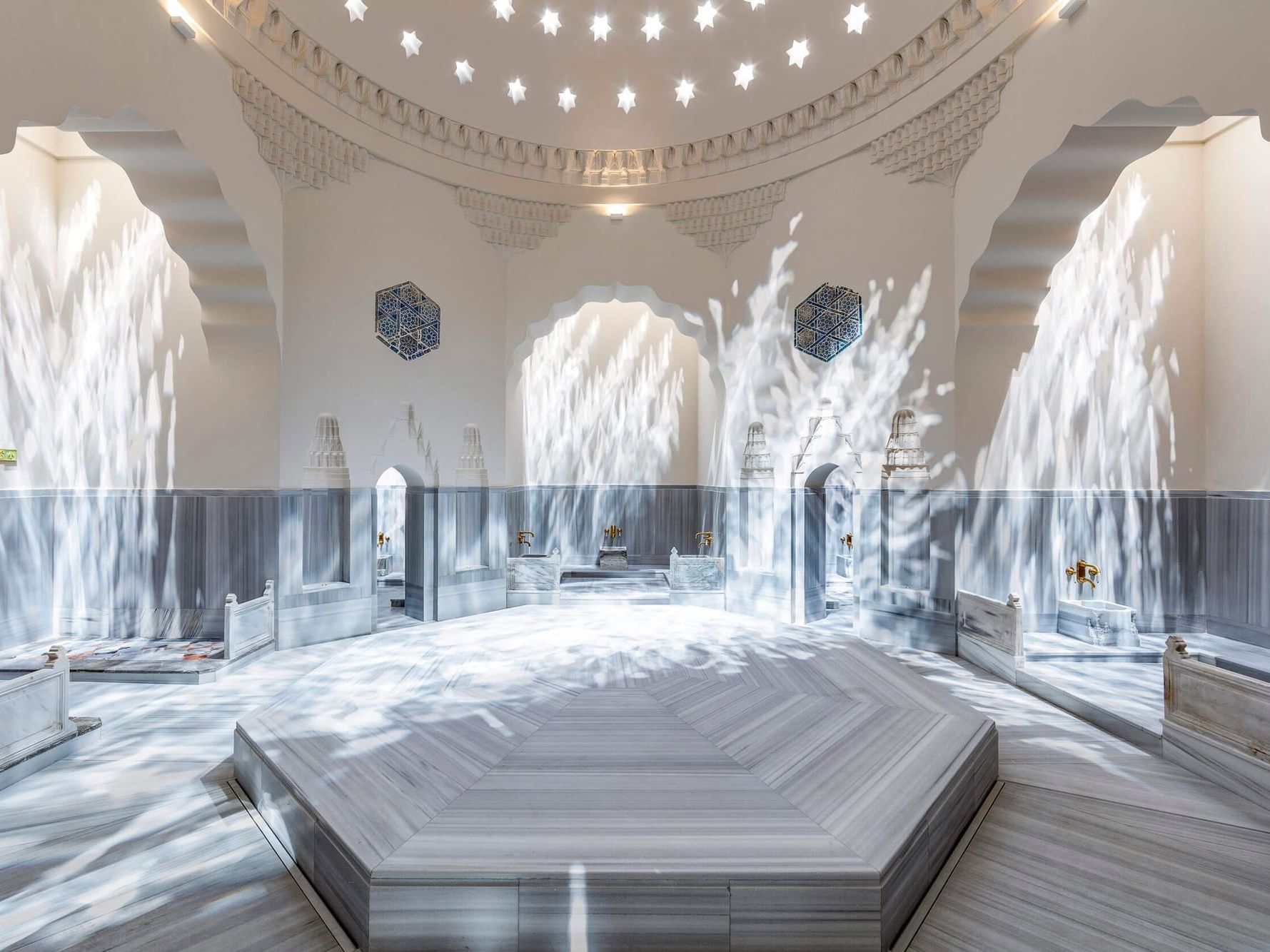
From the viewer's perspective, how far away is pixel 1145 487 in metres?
6.59

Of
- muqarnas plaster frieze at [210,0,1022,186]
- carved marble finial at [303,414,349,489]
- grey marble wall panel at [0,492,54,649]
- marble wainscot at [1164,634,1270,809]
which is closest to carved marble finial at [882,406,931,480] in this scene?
marble wainscot at [1164,634,1270,809]

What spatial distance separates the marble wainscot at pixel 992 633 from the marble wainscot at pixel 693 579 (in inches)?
117

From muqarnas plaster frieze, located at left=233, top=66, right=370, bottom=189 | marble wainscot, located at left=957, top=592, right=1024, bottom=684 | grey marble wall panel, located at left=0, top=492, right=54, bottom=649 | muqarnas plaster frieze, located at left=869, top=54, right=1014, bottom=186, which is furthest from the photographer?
grey marble wall panel, located at left=0, top=492, right=54, bottom=649

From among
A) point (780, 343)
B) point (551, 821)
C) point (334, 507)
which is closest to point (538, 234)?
point (780, 343)

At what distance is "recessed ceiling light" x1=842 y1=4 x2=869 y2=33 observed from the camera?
6664 millimetres

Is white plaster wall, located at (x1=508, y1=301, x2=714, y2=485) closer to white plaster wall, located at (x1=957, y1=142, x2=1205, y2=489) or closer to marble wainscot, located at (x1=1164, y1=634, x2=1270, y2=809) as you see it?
white plaster wall, located at (x1=957, y1=142, x2=1205, y2=489)

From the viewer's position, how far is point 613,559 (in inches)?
423

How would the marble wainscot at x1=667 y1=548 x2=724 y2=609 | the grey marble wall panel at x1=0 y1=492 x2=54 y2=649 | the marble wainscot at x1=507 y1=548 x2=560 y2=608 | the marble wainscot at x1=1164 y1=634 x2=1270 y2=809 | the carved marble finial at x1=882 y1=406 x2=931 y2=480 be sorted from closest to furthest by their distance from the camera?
1. the marble wainscot at x1=1164 y1=634 x2=1270 y2=809
2. the grey marble wall panel at x1=0 y1=492 x2=54 y2=649
3. the carved marble finial at x1=882 y1=406 x2=931 y2=480
4. the marble wainscot at x1=507 y1=548 x2=560 y2=608
5. the marble wainscot at x1=667 y1=548 x2=724 y2=609

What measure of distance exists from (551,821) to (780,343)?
6102 millimetres

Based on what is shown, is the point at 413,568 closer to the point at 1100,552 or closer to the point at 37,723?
the point at 37,723

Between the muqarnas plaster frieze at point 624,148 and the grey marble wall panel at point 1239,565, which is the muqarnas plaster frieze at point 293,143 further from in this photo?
the grey marble wall panel at point 1239,565

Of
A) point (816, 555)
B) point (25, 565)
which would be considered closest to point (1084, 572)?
point (816, 555)

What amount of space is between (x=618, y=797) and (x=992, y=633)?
419cm

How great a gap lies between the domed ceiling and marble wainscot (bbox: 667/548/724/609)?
532 cm
